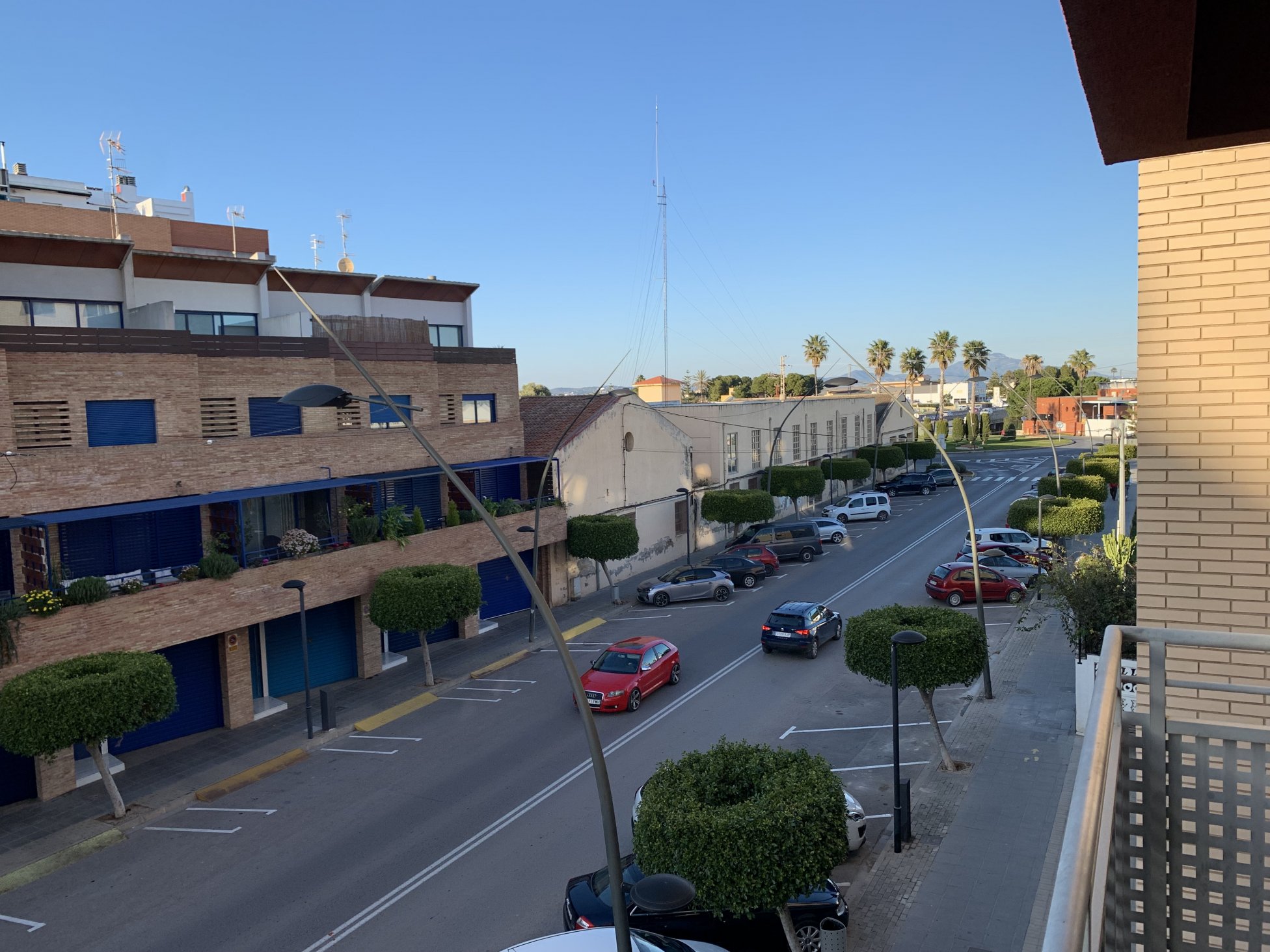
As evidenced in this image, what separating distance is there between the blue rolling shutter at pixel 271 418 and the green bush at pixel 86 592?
252 inches

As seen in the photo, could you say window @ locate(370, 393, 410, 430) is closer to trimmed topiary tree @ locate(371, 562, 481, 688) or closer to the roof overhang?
trimmed topiary tree @ locate(371, 562, 481, 688)

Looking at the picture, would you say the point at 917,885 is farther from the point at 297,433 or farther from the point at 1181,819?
the point at 297,433

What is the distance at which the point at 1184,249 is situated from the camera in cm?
704

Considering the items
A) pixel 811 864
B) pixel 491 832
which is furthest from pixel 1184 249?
pixel 491 832

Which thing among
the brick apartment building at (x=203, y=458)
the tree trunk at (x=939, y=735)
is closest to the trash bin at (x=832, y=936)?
the tree trunk at (x=939, y=735)

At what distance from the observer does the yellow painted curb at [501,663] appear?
26.5 m

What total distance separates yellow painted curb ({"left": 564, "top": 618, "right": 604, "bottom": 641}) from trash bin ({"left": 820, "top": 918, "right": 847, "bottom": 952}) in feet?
60.8

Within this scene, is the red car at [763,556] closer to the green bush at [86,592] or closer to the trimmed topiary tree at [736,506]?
the trimmed topiary tree at [736,506]

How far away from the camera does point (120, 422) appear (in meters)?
21.4

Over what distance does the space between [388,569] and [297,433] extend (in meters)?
4.59

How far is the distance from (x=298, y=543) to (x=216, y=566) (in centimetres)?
292

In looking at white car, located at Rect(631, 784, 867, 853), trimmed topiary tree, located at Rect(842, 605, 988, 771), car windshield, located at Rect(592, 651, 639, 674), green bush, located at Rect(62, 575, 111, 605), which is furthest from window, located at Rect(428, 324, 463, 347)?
white car, located at Rect(631, 784, 867, 853)

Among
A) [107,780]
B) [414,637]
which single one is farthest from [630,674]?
[107,780]

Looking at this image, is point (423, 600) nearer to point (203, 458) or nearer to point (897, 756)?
point (203, 458)
